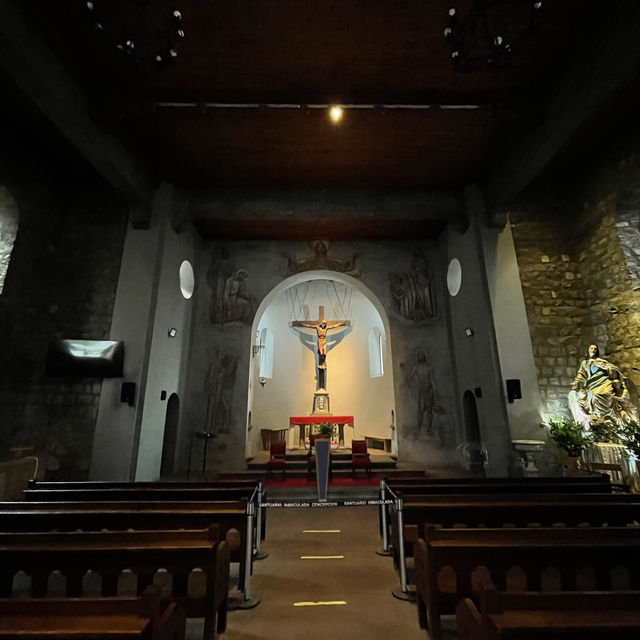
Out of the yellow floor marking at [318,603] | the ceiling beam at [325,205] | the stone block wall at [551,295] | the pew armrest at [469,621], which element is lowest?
the yellow floor marking at [318,603]

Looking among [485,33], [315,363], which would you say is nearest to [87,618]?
[485,33]

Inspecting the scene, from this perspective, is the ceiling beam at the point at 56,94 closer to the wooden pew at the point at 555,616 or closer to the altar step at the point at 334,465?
the altar step at the point at 334,465

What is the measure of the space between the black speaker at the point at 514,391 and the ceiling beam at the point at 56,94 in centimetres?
746

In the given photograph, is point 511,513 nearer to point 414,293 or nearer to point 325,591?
point 325,591

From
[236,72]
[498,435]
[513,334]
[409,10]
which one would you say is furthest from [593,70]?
[498,435]

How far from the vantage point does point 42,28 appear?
427 centimetres

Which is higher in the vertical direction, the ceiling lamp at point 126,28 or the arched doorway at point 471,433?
the ceiling lamp at point 126,28

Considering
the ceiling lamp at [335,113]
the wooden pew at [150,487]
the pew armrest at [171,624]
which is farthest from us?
the ceiling lamp at [335,113]

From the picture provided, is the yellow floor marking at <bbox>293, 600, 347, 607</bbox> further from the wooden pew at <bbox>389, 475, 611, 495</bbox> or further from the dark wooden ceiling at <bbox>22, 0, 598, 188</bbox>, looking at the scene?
the dark wooden ceiling at <bbox>22, 0, 598, 188</bbox>

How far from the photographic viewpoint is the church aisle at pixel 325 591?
2221 millimetres

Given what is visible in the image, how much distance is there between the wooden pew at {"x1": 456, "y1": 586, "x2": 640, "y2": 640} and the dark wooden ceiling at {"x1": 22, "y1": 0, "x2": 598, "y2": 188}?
4843 mm

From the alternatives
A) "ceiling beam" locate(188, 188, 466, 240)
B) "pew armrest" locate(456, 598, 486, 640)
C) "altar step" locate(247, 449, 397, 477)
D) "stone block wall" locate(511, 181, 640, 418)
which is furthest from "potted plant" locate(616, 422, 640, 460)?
"pew armrest" locate(456, 598, 486, 640)

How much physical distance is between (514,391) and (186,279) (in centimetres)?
713

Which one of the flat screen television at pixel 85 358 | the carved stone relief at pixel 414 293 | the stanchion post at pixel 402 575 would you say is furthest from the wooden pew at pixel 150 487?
the carved stone relief at pixel 414 293
